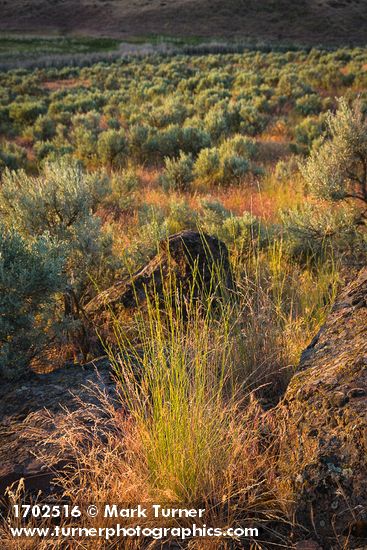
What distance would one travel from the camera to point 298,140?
1177 centimetres

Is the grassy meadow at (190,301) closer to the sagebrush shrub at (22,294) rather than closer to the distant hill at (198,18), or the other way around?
the sagebrush shrub at (22,294)

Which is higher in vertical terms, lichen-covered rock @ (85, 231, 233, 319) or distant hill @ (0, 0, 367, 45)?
distant hill @ (0, 0, 367, 45)

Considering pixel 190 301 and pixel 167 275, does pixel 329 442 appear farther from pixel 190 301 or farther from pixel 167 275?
pixel 167 275

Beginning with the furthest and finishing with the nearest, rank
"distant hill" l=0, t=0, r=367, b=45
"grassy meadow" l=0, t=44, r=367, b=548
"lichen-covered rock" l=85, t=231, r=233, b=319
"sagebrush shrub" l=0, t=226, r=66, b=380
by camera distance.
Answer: "distant hill" l=0, t=0, r=367, b=45
"lichen-covered rock" l=85, t=231, r=233, b=319
"sagebrush shrub" l=0, t=226, r=66, b=380
"grassy meadow" l=0, t=44, r=367, b=548

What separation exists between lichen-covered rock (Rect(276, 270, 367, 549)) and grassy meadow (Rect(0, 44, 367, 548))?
110 millimetres

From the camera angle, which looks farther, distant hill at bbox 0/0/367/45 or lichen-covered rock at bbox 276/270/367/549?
distant hill at bbox 0/0/367/45

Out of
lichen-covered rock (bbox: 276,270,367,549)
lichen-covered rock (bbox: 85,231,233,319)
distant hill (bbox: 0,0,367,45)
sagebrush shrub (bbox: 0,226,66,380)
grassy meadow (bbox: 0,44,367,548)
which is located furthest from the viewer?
distant hill (bbox: 0,0,367,45)

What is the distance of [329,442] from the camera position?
1853 millimetres

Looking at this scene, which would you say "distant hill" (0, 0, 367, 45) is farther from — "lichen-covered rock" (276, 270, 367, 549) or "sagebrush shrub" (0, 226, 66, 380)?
"lichen-covered rock" (276, 270, 367, 549)

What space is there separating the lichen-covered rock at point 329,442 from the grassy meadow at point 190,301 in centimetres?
11

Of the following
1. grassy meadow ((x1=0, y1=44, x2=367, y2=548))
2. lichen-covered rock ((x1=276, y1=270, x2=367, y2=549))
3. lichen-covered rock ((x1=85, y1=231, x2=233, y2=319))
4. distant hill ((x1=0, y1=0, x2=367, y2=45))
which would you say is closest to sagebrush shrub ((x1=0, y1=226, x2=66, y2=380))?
grassy meadow ((x1=0, y1=44, x2=367, y2=548))

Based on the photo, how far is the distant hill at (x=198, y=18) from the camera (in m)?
55.2

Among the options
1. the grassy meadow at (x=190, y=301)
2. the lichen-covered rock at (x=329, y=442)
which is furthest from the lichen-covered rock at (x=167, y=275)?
the lichen-covered rock at (x=329, y=442)

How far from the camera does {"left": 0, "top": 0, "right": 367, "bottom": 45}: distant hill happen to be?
5525cm
